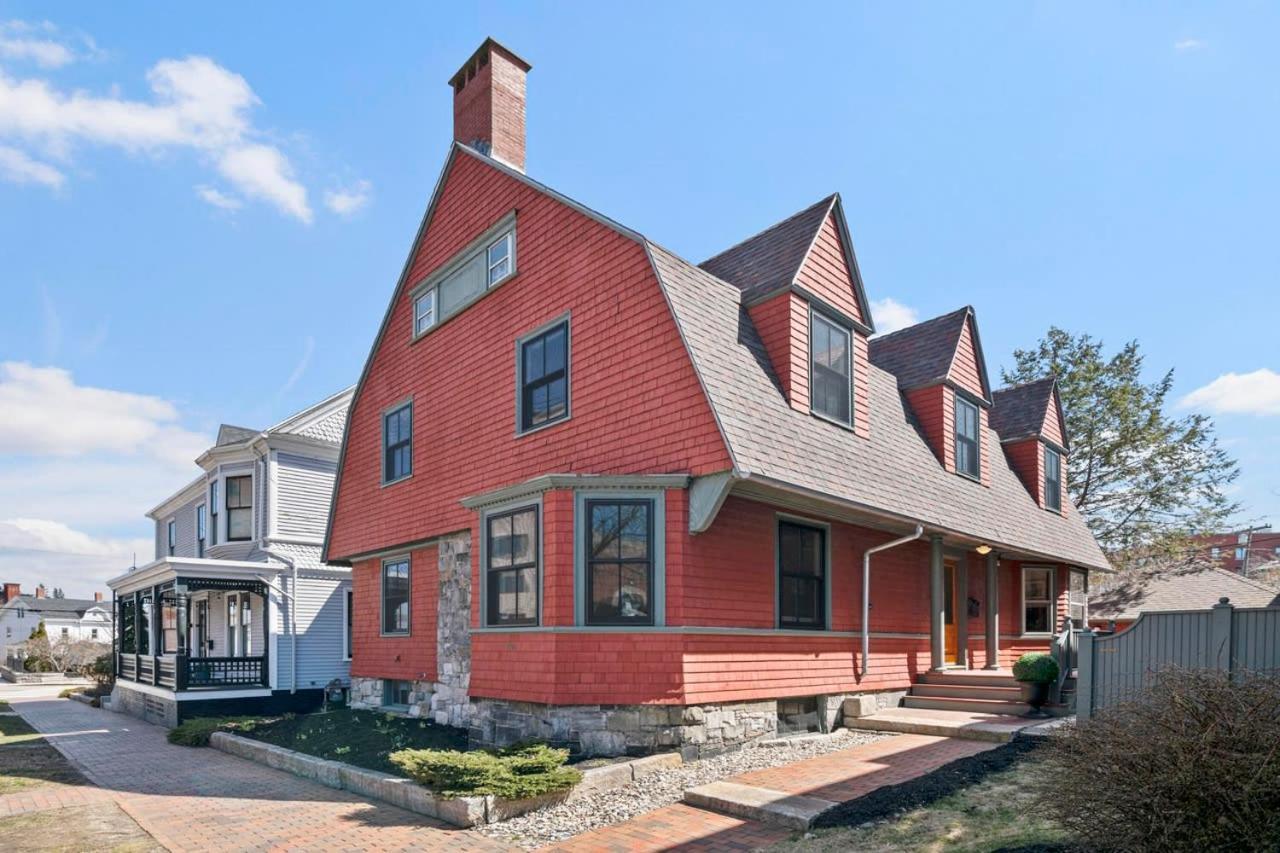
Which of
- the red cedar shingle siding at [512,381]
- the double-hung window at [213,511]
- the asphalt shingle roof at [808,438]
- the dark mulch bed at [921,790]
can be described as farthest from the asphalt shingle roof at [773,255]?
the double-hung window at [213,511]

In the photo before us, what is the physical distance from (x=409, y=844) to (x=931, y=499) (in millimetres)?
9432

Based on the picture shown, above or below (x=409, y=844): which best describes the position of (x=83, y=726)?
below

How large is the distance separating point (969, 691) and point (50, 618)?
251ft

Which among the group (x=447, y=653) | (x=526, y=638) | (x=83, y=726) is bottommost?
(x=83, y=726)

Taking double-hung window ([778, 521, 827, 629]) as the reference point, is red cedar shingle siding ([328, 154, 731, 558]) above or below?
above

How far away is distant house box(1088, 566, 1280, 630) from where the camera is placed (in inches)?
1086

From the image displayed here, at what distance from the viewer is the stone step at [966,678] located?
1299 cm

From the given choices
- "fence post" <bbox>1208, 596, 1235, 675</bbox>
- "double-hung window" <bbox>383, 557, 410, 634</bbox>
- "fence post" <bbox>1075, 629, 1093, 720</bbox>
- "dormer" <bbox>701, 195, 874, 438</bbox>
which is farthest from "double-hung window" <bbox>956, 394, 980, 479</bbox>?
"double-hung window" <bbox>383, 557, 410, 634</bbox>

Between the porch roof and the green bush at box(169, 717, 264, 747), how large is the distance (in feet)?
15.1

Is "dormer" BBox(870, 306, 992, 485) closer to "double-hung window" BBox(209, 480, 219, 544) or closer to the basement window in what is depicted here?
the basement window

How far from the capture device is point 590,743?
10.3 metres

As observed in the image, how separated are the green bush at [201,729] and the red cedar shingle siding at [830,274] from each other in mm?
12012

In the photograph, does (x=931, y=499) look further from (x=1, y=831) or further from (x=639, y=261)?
(x=1, y=831)

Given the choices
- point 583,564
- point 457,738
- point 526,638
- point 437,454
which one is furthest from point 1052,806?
point 437,454
